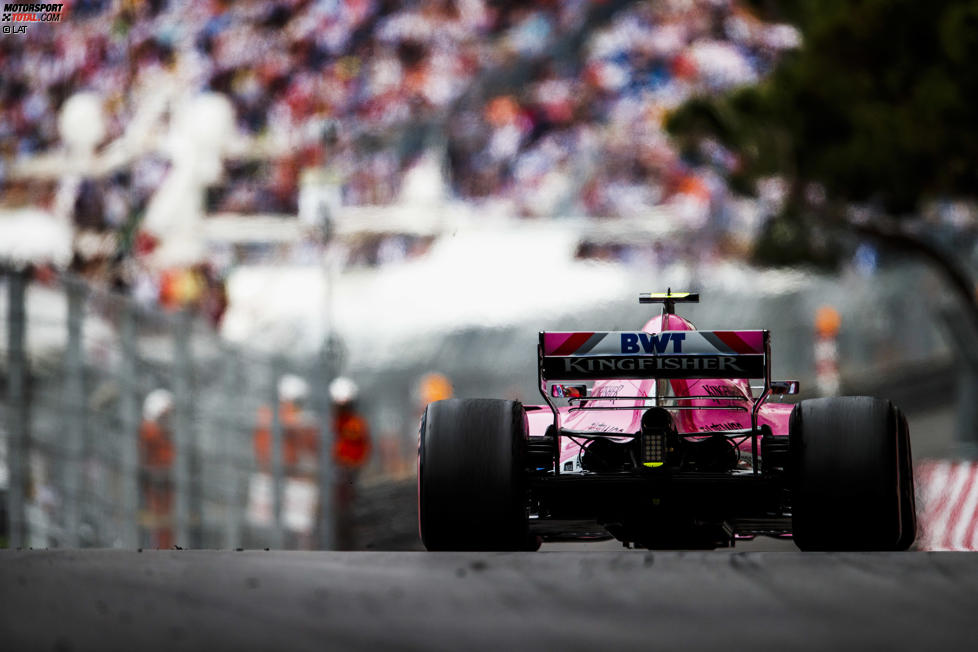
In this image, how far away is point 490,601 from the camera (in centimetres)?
529

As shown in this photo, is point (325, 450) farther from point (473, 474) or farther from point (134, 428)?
point (473, 474)

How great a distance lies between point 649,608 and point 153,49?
4777 cm

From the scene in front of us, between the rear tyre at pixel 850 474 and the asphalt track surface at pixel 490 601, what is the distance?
418 millimetres

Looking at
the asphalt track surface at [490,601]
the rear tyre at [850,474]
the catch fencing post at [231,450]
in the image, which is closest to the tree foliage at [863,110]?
the catch fencing post at [231,450]

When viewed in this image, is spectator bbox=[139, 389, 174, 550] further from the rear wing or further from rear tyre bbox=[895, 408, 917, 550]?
rear tyre bbox=[895, 408, 917, 550]

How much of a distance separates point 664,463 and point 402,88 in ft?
151

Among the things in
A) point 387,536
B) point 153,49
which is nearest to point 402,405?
point 387,536

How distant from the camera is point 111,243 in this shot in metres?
48.5

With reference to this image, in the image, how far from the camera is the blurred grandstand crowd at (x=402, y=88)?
49.3 meters

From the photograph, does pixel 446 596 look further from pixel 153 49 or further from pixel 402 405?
pixel 153 49

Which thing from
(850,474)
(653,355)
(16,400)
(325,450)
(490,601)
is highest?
(653,355)

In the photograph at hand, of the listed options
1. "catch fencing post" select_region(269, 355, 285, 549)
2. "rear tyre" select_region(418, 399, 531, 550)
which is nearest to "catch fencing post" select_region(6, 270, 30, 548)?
"catch fencing post" select_region(269, 355, 285, 549)

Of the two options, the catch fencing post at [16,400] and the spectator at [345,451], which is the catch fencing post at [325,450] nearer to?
the spectator at [345,451]

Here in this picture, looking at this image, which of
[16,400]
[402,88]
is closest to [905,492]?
[16,400]
